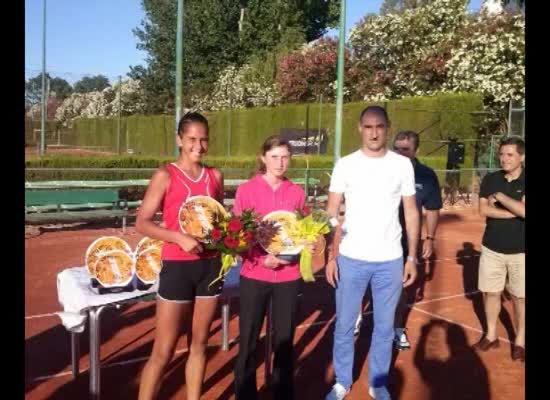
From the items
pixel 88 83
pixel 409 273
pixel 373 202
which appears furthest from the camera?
pixel 88 83

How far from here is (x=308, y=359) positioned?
5.42 m

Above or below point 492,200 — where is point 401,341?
below

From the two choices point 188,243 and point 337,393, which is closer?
point 188,243

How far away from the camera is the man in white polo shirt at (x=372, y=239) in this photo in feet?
13.6

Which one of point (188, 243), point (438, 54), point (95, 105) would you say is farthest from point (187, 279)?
point (95, 105)

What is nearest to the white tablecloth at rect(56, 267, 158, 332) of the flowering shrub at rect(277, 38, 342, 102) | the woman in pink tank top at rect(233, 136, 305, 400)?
the woman in pink tank top at rect(233, 136, 305, 400)

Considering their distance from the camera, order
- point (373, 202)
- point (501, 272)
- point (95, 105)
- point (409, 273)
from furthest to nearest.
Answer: point (95, 105)
point (501, 272)
point (409, 273)
point (373, 202)

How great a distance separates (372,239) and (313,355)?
1.86 m

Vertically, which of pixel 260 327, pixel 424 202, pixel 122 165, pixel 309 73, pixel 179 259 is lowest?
pixel 260 327

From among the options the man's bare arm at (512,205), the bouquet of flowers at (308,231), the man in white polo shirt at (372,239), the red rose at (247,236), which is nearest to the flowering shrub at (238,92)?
the man's bare arm at (512,205)

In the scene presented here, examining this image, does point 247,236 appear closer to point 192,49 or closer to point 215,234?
point 215,234

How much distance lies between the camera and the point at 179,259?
352 centimetres
